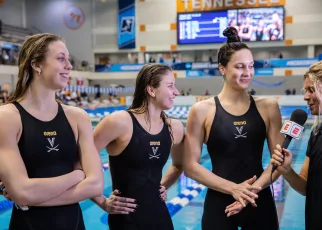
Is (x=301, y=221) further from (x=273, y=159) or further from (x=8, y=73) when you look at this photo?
(x=8, y=73)

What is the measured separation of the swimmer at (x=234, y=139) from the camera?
8.45 ft

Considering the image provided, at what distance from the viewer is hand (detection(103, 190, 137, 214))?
2.40m

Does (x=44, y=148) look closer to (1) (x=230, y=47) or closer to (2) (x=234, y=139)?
(2) (x=234, y=139)

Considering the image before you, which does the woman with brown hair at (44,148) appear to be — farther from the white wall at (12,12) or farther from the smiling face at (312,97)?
the white wall at (12,12)

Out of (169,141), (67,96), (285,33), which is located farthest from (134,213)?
(285,33)

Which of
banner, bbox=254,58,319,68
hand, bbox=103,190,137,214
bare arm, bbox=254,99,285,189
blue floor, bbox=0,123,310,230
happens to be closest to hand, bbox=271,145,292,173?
bare arm, bbox=254,99,285,189

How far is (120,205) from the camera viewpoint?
94.3 inches

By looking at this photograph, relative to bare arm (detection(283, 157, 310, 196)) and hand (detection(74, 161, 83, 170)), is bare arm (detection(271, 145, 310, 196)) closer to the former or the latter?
bare arm (detection(283, 157, 310, 196))

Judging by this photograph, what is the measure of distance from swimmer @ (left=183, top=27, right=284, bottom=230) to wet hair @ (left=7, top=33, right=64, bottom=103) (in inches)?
43.6

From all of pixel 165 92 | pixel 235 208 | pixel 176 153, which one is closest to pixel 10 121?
pixel 165 92

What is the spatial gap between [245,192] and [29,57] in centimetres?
142

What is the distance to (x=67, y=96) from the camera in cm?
1927

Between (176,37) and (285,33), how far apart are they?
247 inches

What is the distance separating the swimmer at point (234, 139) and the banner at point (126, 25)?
890 inches
